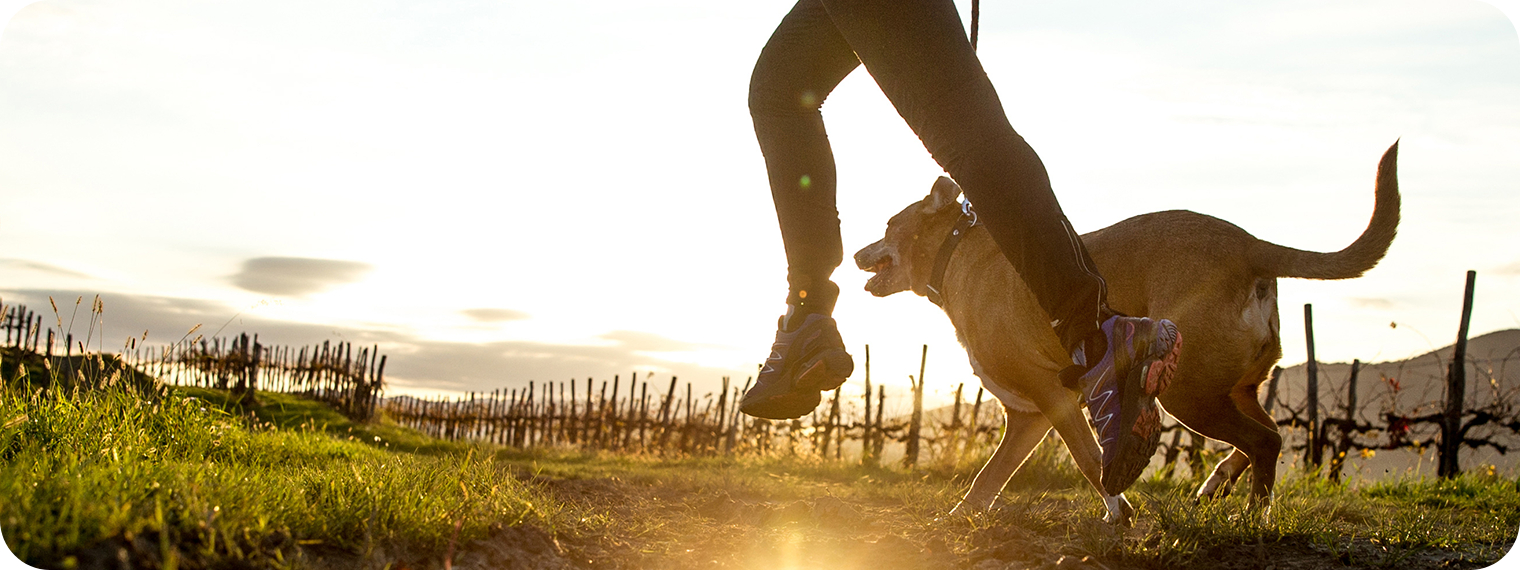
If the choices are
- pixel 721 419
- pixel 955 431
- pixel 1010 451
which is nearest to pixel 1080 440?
pixel 1010 451

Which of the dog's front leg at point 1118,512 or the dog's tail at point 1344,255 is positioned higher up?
the dog's tail at point 1344,255

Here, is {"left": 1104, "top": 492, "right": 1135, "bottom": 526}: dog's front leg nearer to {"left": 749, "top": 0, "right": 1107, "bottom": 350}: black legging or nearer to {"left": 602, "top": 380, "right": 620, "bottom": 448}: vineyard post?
{"left": 749, "top": 0, "right": 1107, "bottom": 350}: black legging

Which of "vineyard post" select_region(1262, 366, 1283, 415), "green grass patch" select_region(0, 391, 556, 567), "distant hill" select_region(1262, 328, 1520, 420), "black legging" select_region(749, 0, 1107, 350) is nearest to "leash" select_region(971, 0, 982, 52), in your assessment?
"black legging" select_region(749, 0, 1107, 350)

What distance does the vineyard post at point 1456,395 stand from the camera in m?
11.4

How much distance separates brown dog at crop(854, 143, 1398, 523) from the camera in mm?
3475

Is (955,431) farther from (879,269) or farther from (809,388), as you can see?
(809,388)

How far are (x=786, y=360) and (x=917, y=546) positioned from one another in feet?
2.85

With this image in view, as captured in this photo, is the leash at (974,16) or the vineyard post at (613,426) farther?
the vineyard post at (613,426)

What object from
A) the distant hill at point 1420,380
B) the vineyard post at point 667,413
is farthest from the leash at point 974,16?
the vineyard post at point 667,413

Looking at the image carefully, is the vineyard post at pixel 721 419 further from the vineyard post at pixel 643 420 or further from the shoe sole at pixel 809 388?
the shoe sole at pixel 809 388

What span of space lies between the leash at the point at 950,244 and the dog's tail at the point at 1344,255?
1185mm

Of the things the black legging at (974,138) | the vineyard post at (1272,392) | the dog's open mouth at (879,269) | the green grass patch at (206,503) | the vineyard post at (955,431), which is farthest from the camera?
the vineyard post at (1272,392)

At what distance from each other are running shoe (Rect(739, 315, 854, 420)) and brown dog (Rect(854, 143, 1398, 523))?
2.75 ft

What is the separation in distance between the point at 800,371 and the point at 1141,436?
1196 millimetres
